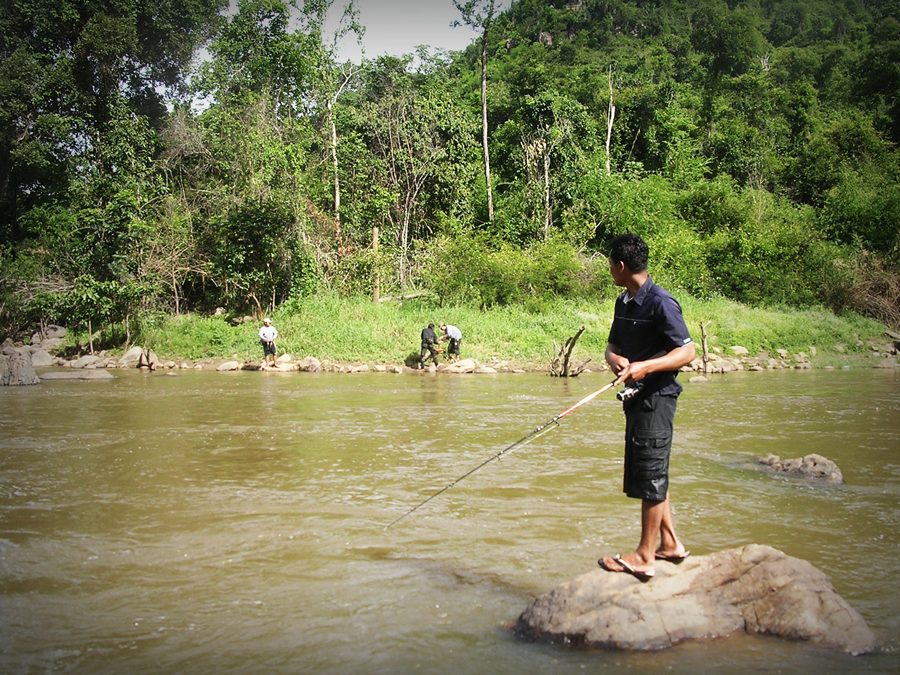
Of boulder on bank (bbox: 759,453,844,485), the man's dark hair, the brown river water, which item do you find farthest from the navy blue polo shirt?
boulder on bank (bbox: 759,453,844,485)

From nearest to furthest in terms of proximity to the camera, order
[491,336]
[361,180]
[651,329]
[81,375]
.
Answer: [651,329]
[81,375]
[491,336]
[361,180]

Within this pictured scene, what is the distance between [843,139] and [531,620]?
41.4 m

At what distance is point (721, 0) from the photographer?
61.6 metres

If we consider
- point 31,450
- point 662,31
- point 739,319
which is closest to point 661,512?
point 31,450

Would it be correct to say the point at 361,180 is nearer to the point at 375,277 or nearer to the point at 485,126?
the point at 375,277

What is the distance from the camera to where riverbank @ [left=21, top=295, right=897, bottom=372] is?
2250cm

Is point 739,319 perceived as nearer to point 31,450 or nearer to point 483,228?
point 483,228

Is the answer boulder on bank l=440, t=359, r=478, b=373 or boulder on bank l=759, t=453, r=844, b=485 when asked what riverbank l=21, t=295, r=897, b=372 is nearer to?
boulder on bank l=440, t=359, r=478, b=373

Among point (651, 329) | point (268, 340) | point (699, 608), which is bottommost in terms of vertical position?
point (699, 608)

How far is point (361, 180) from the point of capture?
1164 inches

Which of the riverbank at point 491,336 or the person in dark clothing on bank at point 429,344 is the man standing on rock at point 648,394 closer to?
the person in dark clothing on bank at point 429,344

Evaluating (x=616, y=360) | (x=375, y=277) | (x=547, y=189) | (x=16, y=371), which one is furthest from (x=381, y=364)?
(x=616, y=360)

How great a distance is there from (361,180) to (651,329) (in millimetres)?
26587

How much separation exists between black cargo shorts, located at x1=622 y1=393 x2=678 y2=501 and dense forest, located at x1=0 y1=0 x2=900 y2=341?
21487mm
